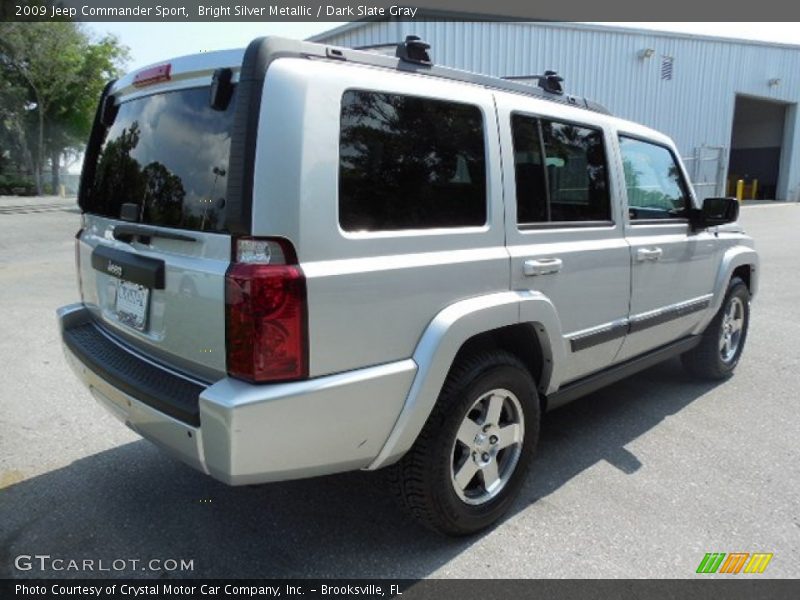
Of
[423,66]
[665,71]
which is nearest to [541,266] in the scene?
[423,66]

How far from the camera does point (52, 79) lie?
28.8 m

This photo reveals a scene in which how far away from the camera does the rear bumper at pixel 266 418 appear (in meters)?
1.96

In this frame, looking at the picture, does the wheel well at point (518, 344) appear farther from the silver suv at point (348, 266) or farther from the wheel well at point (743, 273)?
the wheel well at point (743, 273)

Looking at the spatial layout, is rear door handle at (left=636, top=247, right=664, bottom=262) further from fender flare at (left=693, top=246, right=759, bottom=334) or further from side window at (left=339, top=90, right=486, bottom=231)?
side window at (left=339, top=90, right=486, bottom=231)

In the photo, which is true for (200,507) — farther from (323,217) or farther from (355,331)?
(323,217)

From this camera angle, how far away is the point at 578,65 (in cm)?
1981

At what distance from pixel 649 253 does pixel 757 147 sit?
36.1 meters

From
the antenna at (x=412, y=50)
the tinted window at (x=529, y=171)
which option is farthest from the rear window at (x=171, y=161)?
the tinted window at (x=529, y=171)

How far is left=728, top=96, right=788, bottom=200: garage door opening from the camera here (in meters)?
31.6

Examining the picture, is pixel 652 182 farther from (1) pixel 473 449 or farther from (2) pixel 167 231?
(2) pixel 167 231

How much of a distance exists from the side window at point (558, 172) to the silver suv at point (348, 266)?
1cm

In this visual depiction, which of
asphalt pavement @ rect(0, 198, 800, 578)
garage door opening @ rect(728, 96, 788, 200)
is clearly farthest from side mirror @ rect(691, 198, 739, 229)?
garage door opening @ rect(728, 96, 788, 200)

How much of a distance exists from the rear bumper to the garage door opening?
35.0m

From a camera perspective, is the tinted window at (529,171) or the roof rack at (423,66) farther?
the tinted window at (529,171)
